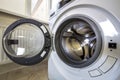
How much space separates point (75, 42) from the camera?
1.12 metres

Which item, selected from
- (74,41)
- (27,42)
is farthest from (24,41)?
(74,41)

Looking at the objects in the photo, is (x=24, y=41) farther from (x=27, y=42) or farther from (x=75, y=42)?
(x=75, y=42)

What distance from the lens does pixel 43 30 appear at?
1.01 metres

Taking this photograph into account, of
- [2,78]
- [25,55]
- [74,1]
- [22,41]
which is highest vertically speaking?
[74,1]

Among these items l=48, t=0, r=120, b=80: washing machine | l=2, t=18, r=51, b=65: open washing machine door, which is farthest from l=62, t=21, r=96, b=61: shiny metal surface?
l=2, t=18, r=51, b=65: open washing machine door

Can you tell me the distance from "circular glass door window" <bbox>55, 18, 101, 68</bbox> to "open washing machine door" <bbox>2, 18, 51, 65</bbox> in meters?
0.10

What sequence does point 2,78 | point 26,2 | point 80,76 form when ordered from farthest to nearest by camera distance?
point 26,2 < point 2,78 < point 80,76

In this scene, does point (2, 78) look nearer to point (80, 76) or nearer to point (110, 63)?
point (80, 76)

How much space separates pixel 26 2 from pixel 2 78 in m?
1.27

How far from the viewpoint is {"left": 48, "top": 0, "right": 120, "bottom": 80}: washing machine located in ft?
2.52

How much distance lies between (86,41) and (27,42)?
0.44 meters

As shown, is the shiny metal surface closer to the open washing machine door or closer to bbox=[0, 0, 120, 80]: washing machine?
bbox=[0, 0, 120, 80]: washing machine

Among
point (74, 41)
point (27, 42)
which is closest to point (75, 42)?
point (74, 41)

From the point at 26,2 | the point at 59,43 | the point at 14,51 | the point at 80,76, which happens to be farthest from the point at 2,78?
the point at 26,2
